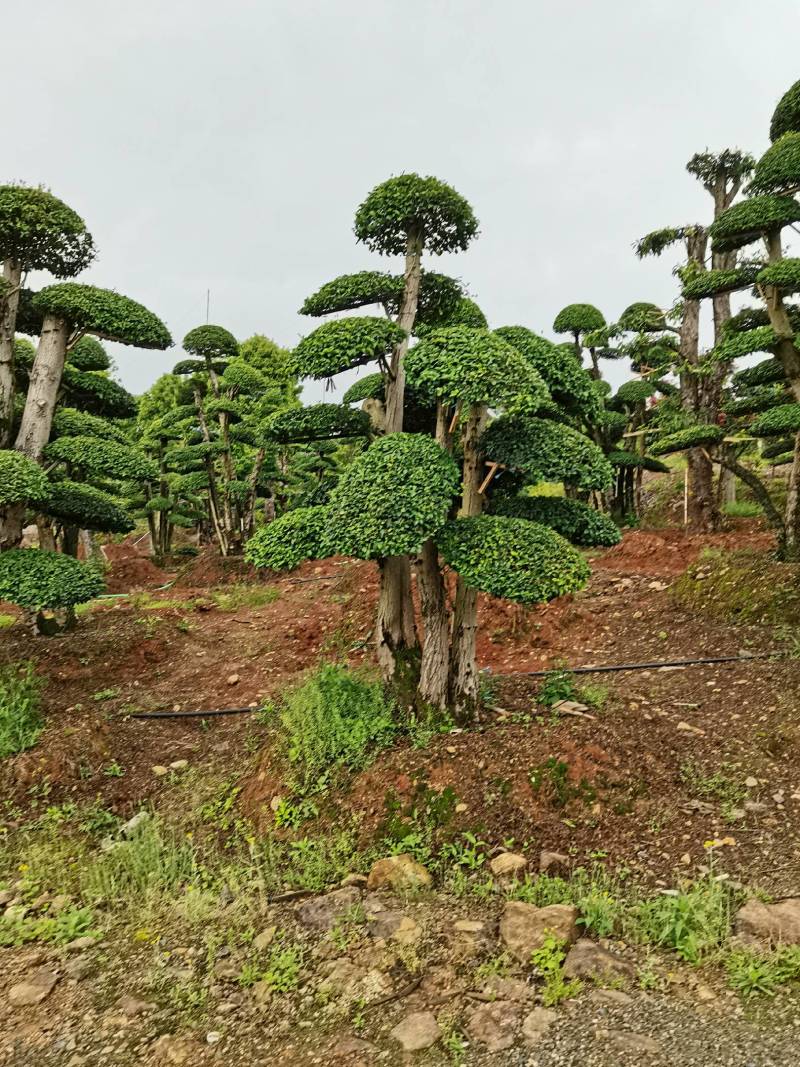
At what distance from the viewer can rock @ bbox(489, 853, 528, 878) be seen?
393 cm

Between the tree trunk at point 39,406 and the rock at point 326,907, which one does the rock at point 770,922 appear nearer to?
the rock at point 326,907

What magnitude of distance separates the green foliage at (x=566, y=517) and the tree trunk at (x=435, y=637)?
79 centimetres

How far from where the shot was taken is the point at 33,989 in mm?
3260

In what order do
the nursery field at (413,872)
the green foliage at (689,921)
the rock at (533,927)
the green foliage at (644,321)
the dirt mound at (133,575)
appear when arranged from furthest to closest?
1. the dirt mound at (133,575)
2. the green foliage at (644,321)
3. the rock at (533,927)
4. the green foliage at (689,921)
5. the nursery field at (413,872)

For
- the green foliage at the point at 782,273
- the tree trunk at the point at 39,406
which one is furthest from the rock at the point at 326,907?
the green foliage at the point at 782,273

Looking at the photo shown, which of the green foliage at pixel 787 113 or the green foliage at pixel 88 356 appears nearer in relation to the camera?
the green foliage at pixel 787 113

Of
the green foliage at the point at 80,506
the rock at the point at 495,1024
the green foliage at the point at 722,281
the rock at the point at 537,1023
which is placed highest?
the green foliage at the point at 722,281

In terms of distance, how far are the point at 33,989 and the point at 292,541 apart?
3017mm

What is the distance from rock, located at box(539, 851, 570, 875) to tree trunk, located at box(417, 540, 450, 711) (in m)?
1.58

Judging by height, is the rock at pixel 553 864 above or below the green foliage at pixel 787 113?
below

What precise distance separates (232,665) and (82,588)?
2866 millimetres

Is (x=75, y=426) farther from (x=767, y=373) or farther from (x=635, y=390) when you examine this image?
(x=635, y=390)

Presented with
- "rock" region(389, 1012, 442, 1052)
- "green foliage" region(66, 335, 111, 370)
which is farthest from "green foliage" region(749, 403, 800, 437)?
"green foliage" region(66, 335, 111, 370)

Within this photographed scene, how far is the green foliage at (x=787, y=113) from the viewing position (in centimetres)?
805
